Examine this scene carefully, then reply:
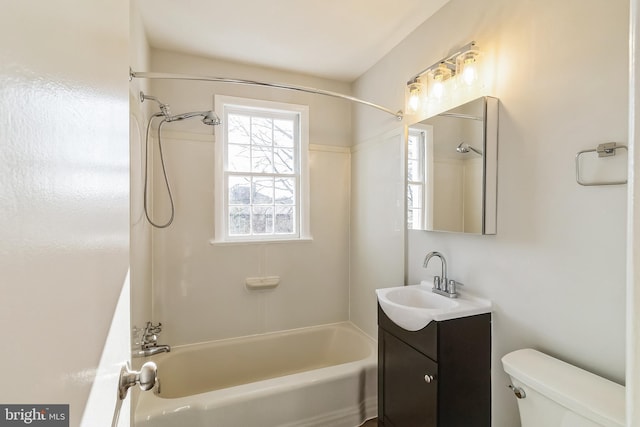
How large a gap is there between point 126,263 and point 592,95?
69.1 inches

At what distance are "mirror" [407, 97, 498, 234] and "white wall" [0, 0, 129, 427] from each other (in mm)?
1594

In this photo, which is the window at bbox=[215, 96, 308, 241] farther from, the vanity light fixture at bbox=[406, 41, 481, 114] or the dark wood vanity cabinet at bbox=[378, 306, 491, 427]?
the dark wood vanity cabinet at bbox=[378, 306, 491, 427]

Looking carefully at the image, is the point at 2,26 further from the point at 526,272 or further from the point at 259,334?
the point at 259,334

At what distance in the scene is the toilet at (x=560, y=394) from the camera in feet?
2.93

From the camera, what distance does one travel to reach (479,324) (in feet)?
4.84

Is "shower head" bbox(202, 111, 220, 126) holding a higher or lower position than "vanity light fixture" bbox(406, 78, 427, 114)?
lower

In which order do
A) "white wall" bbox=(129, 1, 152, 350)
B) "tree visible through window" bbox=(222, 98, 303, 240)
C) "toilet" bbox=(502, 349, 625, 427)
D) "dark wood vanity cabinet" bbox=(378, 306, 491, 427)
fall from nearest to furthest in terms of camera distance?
"toilet" bbox=(502, 349, 625, 427)
"dark wood vanity cabinet" bbox=(378, 306, 491, 427)
"white wall" bbox=(129, 1, 152, 350)
"tree visible through window" bbox=(222, 98, 303, 240)

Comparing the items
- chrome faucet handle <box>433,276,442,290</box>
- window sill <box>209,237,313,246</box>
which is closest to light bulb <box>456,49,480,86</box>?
chrome faucet handle <box>433,276,442,290</box>

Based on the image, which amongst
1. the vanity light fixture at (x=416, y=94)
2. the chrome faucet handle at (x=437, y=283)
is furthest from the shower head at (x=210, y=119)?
the chrome faucet handle at (x=437, y=283)

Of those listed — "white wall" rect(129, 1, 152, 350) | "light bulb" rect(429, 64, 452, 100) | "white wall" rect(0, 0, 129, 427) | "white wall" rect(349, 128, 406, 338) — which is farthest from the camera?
"white wall" rect(349, 128, 406, 338)

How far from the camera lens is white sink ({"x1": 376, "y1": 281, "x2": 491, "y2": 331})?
1407mm

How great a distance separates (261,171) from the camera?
106 inches

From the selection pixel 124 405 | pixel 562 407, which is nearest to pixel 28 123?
pixel 124 405

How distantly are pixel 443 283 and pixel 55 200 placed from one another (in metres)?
1.82
